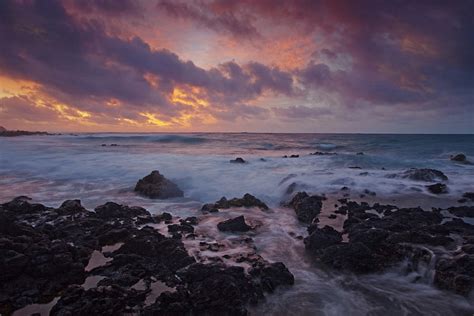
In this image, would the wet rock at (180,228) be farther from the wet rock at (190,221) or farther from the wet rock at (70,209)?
the wet rock at (70,209)

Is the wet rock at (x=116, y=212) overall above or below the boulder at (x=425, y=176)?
below

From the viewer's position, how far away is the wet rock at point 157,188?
1391 centimetres

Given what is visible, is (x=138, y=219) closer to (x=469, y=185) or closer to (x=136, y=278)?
(x=136, y=278)

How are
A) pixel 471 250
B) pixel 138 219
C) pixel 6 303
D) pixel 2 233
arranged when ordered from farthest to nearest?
pixel 138 219
pixel 2 233
pixel 471 250
pixel 6 303

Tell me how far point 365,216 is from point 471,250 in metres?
3.46

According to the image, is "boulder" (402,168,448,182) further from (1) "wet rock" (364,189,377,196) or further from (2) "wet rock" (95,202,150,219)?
(2) "wet rock" (95,202,150,219)

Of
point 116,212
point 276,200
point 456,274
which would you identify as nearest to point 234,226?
point 116,212

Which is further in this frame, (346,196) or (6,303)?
(346,196)

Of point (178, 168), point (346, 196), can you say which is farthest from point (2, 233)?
point (178, 168)

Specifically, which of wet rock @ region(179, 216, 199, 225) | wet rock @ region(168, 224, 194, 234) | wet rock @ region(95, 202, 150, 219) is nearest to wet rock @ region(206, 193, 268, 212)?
wet rock @ region(179, 216, 199, 225)

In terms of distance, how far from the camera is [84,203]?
12.9 m

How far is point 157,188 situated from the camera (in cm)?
1412

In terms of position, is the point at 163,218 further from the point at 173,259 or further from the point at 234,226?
the point at 173,259

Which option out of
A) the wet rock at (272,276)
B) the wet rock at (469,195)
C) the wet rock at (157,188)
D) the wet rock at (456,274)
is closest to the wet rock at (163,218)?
the wet rock at (157,188)
